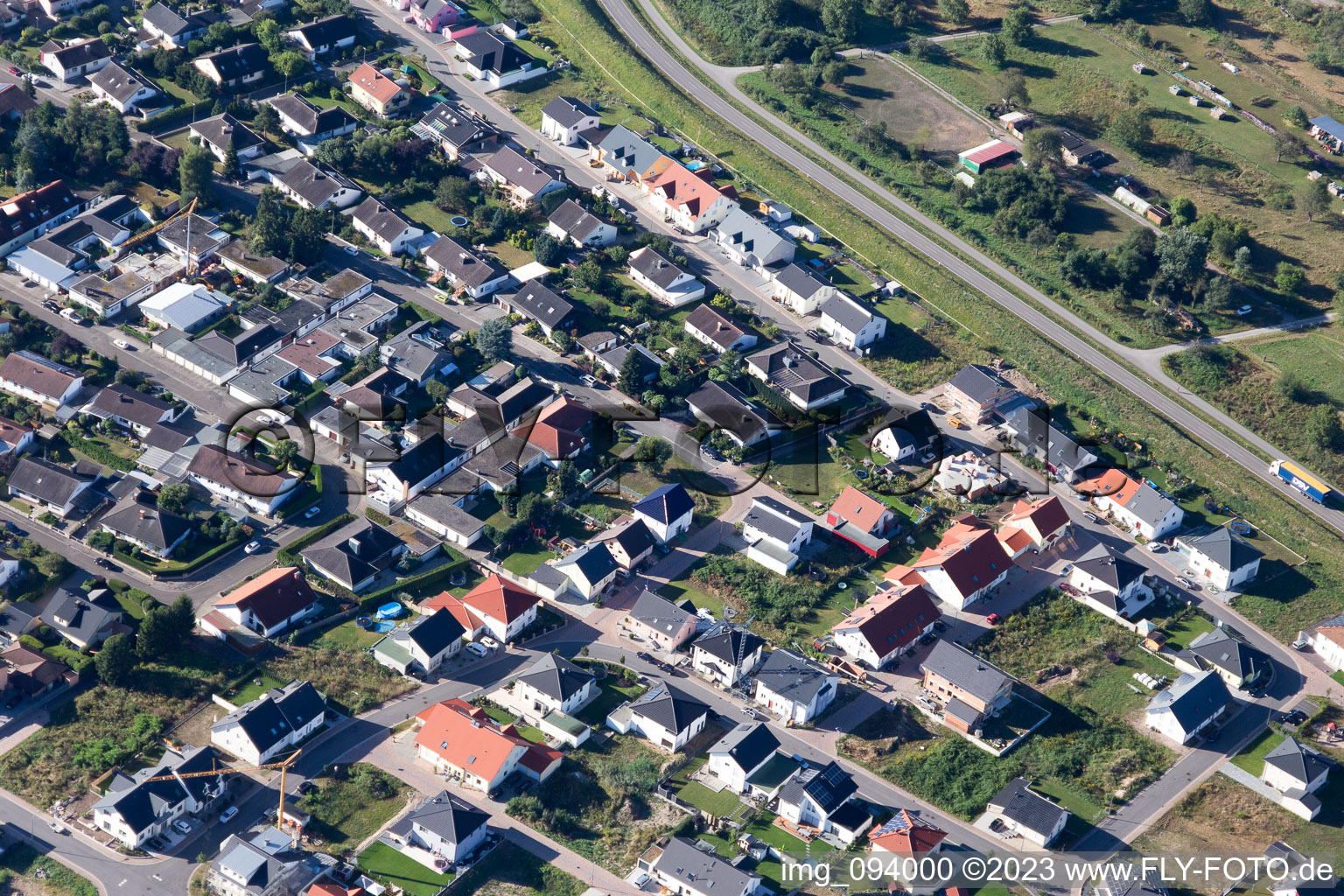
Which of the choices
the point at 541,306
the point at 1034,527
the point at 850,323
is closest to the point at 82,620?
the point at 541,306

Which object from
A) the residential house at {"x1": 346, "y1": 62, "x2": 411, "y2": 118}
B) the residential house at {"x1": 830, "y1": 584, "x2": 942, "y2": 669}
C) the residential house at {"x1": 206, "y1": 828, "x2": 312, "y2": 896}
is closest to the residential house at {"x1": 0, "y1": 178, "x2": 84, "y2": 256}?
the residential house at {"x1": 346, "y1": 62, "x2": 411, "y2": 118}

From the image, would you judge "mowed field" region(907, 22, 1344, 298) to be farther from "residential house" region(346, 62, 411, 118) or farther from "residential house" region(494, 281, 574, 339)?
"residential house" region(494, 281, 574, 339)

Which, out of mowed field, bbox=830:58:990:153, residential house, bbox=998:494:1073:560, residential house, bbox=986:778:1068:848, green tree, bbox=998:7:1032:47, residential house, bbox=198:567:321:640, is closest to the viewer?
residential house, bbox=986:778:1068:848

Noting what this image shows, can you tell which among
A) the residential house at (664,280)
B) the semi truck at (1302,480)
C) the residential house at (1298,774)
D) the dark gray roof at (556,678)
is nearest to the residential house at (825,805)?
the dark gray roof at (556,678)

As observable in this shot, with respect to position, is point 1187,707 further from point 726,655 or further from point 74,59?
point 74,59

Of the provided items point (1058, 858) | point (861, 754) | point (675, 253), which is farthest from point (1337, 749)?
point (675, 253)

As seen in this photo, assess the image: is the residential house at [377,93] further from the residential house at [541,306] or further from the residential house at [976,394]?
the residential house at [976,394]
